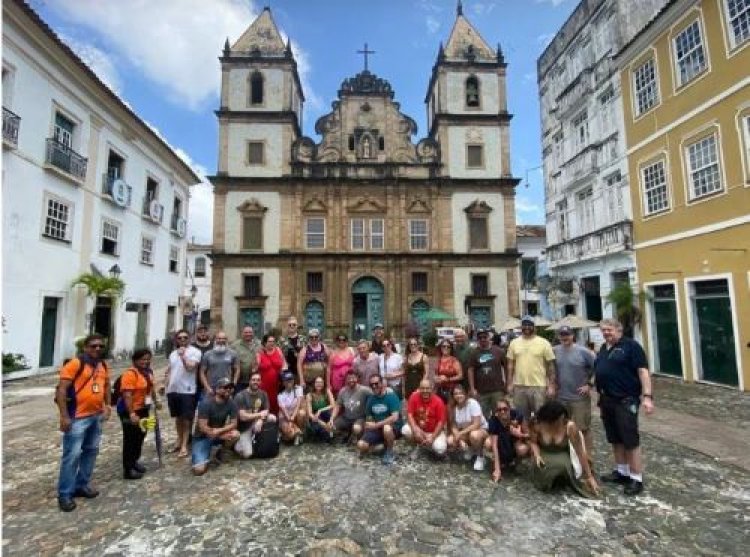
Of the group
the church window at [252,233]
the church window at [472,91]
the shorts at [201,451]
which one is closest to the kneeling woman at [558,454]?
the shorts at [201,451]

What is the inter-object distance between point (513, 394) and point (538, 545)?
89.5 inches

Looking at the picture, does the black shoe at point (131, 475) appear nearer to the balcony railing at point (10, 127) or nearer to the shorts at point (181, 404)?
the shorts at point (181, 404)

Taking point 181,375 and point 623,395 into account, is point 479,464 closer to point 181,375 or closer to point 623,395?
point 623,395

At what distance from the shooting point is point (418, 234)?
2514 cm

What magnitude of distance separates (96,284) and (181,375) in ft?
33.8

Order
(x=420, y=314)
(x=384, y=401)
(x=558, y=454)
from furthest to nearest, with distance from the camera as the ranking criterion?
(x=420, y=314) < (x=384, y=401) < (x=558, y=454)

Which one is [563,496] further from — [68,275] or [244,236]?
[244,236]

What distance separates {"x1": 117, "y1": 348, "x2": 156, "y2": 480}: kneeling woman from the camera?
507cm

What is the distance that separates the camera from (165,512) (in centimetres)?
438

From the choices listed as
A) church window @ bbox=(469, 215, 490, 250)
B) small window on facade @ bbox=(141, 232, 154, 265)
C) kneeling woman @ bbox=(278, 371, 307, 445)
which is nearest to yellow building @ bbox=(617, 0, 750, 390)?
kneeling woman @ bbox=(278, 371, 307, 445)

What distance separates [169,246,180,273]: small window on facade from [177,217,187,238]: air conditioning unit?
828mm

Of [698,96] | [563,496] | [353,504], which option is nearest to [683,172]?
[698,96]

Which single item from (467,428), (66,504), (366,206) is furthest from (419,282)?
(66,504)

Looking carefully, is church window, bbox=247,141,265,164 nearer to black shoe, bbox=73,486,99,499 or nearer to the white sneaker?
black shoe, bbox=73,486,99,499
